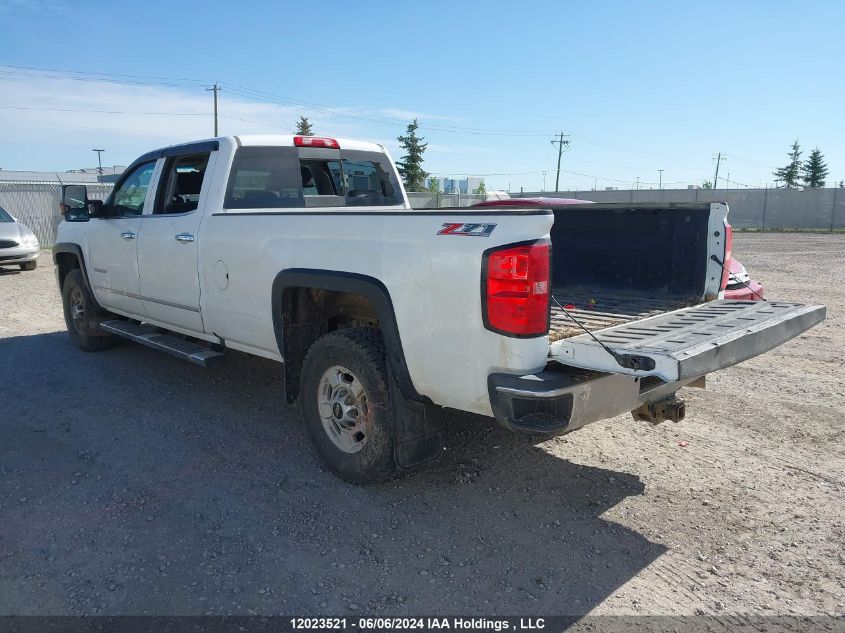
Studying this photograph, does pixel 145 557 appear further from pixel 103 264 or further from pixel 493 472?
pixel 103 264

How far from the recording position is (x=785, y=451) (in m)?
4.64

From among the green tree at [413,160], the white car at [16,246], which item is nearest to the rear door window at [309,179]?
the white car at [16,246]

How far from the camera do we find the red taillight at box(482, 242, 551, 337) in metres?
3.11

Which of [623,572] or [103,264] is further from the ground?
[103,264]

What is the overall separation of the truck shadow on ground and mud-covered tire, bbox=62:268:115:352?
194 centimetres

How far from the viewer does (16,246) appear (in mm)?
14531

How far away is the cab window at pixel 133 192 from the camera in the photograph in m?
6.16

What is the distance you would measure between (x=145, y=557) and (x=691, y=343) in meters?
2.85

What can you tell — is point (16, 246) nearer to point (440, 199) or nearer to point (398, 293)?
point (398, 293)

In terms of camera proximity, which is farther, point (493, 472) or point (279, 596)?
point (493, 472)

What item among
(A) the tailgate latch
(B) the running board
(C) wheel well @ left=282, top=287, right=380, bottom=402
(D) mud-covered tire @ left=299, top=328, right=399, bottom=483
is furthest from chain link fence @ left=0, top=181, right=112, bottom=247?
(A) the tailgate latch

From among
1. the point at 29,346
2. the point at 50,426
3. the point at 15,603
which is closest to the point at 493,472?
the point at 15,603

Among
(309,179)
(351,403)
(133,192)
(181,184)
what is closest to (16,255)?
(133,192)

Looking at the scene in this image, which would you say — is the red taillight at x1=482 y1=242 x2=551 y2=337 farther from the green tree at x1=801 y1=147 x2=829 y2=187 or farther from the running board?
the green tree at x1=801 y1=147 x2=829 y2=187
